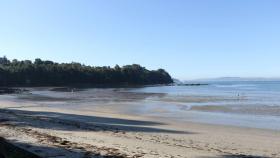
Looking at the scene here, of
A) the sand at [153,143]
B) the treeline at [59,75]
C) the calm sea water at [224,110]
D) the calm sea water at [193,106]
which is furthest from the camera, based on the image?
the treeline at [59,75]

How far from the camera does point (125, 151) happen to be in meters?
14.6

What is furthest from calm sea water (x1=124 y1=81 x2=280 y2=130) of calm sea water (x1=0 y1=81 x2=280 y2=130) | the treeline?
the treeline

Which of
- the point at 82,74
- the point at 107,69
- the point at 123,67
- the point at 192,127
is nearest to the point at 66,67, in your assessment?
the point at 82,74

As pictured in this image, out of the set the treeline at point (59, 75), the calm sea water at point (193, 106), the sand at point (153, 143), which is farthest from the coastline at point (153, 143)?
the treeline at point (59, 75)

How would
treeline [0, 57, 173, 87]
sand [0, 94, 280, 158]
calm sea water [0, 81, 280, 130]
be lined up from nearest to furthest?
sand [0, 94, 280, 158] < calm sea water [0, 81, 280, 130] < treeline [0, 57, 173, 87]

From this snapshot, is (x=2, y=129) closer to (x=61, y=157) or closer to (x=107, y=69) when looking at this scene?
(x=61, y=157)

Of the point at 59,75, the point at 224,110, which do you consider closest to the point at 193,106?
the point at 224,110

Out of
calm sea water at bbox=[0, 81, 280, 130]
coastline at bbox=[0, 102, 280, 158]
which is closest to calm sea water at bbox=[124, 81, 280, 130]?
calm sea water at bbox=[0, 81, 280, 130]

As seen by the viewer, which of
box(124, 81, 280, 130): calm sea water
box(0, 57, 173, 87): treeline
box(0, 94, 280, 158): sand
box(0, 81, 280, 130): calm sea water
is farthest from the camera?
box(0, 57, 173, 87): treeline

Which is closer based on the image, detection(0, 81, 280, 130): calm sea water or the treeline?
detection(0, 81, 280, 130): calm sea water

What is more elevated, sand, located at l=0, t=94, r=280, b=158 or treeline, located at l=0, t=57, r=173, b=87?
treeline, located at l=0, t=57, r=173, b=87

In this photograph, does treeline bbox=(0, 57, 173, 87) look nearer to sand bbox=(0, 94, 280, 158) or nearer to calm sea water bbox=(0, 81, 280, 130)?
calm sea water bbox=(0, 81, 280, 130)

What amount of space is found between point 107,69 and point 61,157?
157m

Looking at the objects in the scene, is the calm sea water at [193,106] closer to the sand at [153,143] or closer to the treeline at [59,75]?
the sand at [153,143]
